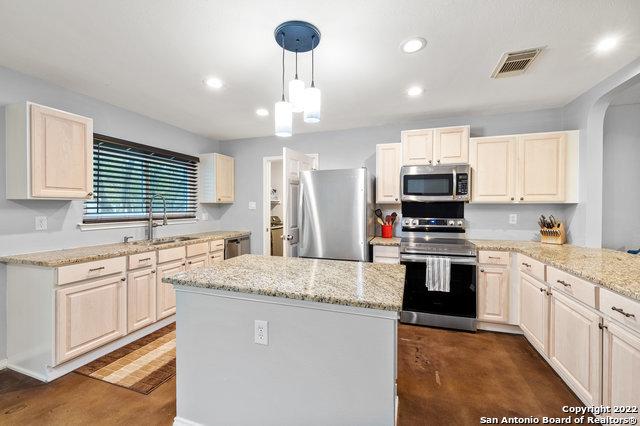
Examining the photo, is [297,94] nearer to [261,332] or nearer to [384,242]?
[261,332]

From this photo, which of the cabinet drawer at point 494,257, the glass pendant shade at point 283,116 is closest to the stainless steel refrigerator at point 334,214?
the cabinet drawer at point 494,257

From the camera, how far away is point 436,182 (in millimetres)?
3199

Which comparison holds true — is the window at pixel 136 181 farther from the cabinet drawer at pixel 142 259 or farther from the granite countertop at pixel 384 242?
the granite countertop at pixel 384 242

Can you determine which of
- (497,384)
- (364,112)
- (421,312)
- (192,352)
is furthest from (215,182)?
(497,384)

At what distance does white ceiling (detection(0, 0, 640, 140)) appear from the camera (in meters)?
1.56

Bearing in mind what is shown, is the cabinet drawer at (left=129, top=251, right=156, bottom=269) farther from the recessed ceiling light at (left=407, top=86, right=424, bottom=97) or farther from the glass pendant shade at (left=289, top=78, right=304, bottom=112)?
the recessed ceiling light at (left=407, top=86, right=424, bottom=97)

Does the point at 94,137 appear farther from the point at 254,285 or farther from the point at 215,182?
the point at 254,285

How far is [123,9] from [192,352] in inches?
75.7

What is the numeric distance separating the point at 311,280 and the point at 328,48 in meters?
1.54

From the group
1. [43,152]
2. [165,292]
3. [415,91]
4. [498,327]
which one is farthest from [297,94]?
[498,327]

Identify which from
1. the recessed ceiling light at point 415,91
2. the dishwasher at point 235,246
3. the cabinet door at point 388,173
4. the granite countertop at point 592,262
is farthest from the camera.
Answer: the dishwasher at point 235,246

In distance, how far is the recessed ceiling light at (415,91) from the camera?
2.60 metres

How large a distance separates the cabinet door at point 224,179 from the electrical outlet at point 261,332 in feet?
10.0

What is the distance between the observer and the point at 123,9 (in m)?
1.56
